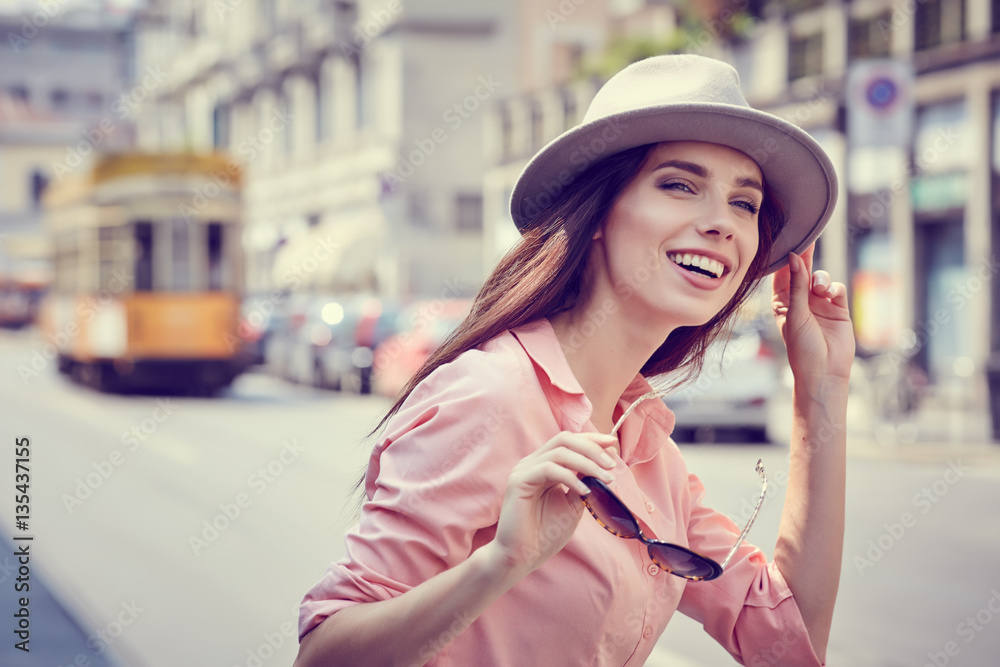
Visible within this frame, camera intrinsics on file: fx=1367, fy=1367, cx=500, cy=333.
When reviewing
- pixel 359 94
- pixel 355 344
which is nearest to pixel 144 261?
pixel 355 344

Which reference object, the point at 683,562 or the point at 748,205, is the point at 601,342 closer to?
the point at 748,205

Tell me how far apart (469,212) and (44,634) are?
36.1 m

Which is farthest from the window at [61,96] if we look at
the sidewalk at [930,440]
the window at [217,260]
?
the sidewalk at [930,440]

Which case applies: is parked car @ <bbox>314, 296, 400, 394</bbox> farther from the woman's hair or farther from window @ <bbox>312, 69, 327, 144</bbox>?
A: window @ <bbox>312, 69, 327, 144</bbox>

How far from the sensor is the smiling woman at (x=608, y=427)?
5.76 feet

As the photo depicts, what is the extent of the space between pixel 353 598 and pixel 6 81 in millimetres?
89978

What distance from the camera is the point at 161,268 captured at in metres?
21.2

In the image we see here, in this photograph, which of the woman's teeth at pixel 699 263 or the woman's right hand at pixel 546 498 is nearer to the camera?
the woman's right hand at pixel 546 498

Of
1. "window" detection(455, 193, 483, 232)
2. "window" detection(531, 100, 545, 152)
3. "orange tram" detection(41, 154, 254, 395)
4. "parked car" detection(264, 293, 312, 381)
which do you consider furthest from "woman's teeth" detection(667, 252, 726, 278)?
"window" detection(455, 193, 483, 232)

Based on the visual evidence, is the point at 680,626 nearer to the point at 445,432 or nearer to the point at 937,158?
the point at 445,432

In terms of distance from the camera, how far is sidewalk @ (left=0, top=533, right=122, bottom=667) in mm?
5668

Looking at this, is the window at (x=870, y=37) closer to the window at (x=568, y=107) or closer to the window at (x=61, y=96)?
the window at (x=568, y=107)

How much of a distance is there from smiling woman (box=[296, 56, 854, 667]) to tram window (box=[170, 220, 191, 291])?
19366 millimetres

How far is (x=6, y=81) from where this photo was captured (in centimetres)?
8494
